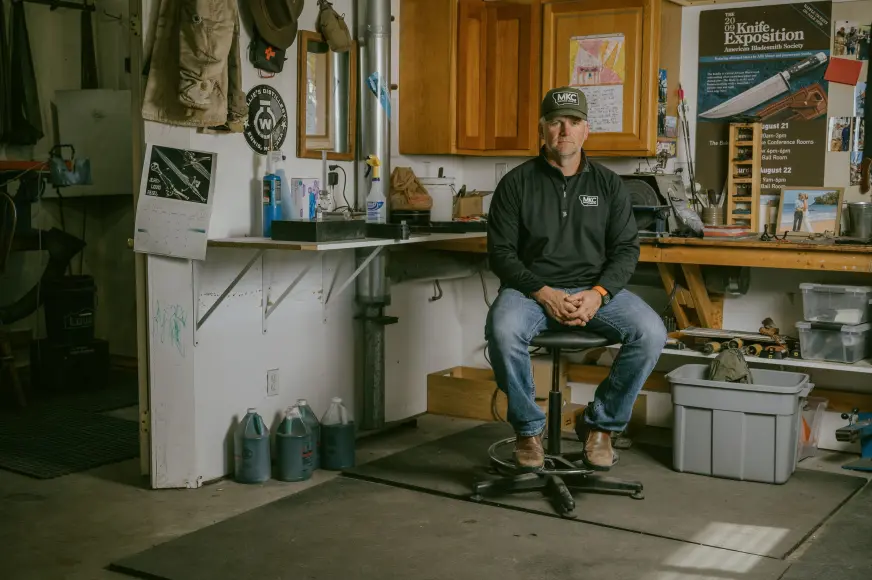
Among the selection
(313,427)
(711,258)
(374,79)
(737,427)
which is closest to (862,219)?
(711,258)

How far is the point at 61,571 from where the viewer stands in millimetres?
2969

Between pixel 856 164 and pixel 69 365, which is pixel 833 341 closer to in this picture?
pixel 856 164

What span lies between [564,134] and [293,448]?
154 centimetres

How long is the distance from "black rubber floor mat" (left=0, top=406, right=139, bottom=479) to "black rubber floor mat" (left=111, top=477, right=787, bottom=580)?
1026 mm

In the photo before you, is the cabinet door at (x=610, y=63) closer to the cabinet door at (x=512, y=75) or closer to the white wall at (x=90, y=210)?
the cabinet door at (x=512, y=75)

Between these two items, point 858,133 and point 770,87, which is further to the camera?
point 770,87

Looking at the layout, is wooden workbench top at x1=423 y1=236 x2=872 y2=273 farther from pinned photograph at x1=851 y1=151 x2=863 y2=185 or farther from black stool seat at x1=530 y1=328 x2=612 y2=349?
black stool seat at x1=530 y1=328 x2=612 y2=349

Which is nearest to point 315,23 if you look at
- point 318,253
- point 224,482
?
point 318,253

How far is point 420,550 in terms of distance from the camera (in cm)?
313

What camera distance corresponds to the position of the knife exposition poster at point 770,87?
4.38m

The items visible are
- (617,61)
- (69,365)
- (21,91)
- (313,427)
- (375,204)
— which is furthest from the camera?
(21,91)

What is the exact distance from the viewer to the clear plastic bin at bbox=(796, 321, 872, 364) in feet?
13.4

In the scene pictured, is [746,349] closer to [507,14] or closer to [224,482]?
[507,14]

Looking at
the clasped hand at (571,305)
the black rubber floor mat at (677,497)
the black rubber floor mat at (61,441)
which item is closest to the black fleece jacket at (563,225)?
the clasped hand at (571,305)
